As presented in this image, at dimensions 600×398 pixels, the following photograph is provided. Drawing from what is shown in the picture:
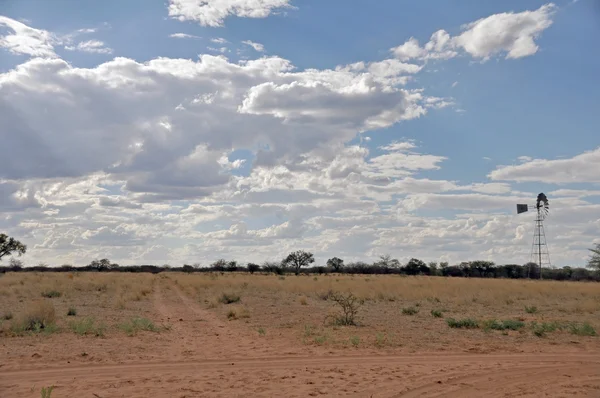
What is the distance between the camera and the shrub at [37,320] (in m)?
17.0

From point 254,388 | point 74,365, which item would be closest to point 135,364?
point 74,365

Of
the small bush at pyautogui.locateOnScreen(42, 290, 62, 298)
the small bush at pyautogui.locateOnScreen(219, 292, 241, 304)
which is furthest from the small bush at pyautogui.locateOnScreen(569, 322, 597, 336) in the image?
the small bush at pyautogui.locateOnScreen(42, 290, 62, 298)

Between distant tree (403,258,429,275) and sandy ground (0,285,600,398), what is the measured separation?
101851 millimetres

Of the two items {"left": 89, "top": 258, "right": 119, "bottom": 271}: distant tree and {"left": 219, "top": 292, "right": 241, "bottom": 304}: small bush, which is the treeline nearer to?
{"left": 89, "top": 258, "right": 119, "bottom": 271}: distant tree

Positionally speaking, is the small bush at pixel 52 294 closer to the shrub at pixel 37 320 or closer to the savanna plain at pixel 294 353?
the savanna plain at pixel 294 353

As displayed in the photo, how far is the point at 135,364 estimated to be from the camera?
41.4ft

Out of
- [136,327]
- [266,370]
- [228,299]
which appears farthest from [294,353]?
[228,299]

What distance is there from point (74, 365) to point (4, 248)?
9097 centimetres

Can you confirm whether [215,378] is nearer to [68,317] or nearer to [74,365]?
[74,365]

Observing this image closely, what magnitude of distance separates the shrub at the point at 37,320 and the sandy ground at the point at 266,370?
4.38 ft

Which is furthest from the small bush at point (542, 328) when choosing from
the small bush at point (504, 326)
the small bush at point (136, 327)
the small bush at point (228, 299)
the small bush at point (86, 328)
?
the small bush at point (228, 299)

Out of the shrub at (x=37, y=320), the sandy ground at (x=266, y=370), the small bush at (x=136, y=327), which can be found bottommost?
the sandy ground at (x=266, y=370)

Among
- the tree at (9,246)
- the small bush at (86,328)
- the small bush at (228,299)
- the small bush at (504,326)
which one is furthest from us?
the tree at (9,246)

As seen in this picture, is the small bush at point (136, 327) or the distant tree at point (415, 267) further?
the distant tree at point (415, 267)
